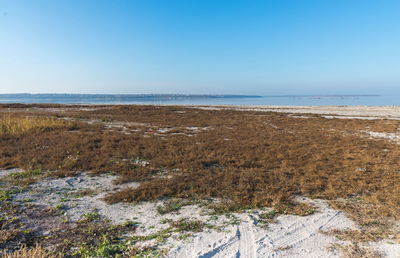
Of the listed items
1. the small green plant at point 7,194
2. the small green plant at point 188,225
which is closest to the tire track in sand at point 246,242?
the small green plant at point 188,225

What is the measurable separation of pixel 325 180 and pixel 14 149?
47.3 feet

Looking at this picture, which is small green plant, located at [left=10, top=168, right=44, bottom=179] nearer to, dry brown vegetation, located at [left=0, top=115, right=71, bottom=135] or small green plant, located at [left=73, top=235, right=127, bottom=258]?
small green plant, located at [left=73, top=235, right=127, bottom=258]

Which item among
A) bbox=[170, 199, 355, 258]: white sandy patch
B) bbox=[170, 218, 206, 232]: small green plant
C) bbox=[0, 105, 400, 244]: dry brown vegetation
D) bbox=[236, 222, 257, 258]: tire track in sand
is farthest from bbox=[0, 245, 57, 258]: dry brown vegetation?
bbox=[236, 222, 257, 258]: tire track in sand

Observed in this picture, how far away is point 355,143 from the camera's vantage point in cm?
1371

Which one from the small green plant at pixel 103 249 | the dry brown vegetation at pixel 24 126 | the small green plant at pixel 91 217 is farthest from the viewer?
the dry brown vegetation at pixel 24 126

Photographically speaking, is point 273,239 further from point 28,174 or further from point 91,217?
point 28,174

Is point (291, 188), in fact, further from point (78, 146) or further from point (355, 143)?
point (78, 146)

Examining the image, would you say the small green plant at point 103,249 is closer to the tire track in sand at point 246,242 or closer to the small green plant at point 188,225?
the small green plant at point 188,225

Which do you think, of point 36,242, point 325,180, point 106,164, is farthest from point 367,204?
point 106,164

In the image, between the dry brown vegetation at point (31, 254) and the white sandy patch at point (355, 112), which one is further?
the white sandy patch at point (355, 112)

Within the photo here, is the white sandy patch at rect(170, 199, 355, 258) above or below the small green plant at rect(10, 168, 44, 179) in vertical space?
below

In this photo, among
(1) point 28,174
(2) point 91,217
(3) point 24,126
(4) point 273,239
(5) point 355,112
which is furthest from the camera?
(5) point 355,112

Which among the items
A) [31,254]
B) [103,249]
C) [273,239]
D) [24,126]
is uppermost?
[24,126]

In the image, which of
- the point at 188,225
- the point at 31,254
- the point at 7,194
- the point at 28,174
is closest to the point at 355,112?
the point at 188,225
